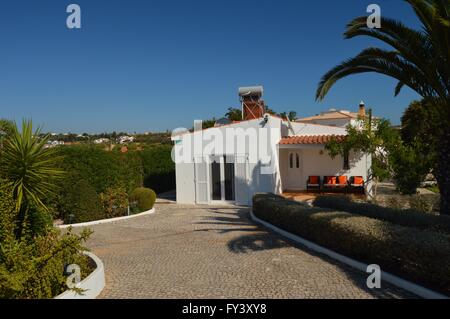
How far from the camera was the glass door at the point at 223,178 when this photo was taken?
67.2 feet

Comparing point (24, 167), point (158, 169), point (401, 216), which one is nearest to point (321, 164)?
point (158, 169)

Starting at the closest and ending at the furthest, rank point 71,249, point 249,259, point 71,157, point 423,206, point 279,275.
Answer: point 71,249 < point 279,275 < point 249,259 < point 423,206 < point 71,157

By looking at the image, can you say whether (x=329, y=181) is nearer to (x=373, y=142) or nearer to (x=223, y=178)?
(x=373, y=142)

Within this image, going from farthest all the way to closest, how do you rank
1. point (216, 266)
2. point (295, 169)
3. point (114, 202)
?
1. point (295, 169)
2. point (114, 202)
3. point (216, 266)

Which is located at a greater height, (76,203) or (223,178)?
(223,178)

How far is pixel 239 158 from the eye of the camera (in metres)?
20.1

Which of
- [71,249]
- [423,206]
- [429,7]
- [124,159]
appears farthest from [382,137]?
[71,249]

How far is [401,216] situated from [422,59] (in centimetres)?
420

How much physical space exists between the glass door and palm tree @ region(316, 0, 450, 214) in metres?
10.7

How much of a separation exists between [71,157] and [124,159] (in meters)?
3.89

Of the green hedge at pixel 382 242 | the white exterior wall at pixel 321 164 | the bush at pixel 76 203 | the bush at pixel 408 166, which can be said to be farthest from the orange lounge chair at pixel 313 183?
the bush at pixel 76 203

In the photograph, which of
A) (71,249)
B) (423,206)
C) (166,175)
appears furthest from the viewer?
(166,175)
